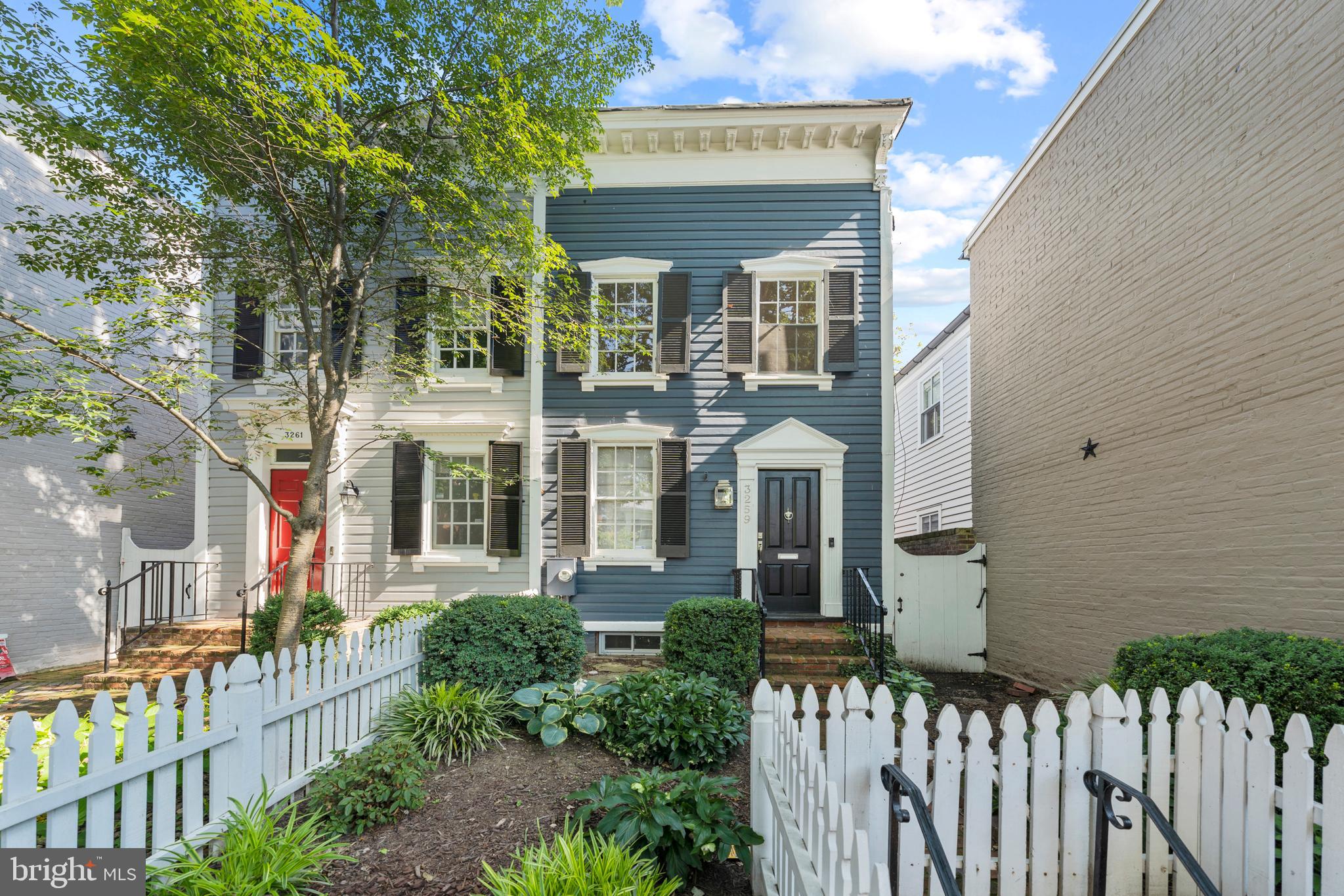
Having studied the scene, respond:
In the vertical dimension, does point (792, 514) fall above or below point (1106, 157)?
below

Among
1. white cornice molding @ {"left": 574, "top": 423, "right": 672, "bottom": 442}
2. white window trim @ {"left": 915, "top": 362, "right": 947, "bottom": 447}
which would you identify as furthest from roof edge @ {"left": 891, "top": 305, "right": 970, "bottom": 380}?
white cornice molding @ {"left": 574, "top": 423, "right": 672, "bottom": 442}

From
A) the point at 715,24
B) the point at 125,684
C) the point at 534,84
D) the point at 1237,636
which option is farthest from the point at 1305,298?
the point at 125,684

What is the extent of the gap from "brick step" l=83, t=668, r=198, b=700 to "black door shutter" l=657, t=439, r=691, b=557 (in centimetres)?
550

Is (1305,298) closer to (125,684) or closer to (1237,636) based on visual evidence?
(1237,636)

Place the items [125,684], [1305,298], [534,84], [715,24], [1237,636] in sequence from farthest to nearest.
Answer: [715,24] < [125,684] < [534,84] < [1305,298] < [1237,636]

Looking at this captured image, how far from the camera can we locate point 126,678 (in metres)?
7.80

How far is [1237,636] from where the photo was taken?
14.1 ft

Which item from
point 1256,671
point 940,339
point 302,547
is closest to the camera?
point 1256,671

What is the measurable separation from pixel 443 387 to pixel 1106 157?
860 centimetres

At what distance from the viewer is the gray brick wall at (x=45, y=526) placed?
28.3 ft

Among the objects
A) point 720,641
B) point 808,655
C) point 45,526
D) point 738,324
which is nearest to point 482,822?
point 720,641

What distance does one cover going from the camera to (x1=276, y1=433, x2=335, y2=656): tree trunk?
552 cm

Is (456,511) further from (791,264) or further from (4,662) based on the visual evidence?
(791,264)

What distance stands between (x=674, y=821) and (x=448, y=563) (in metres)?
6.89
